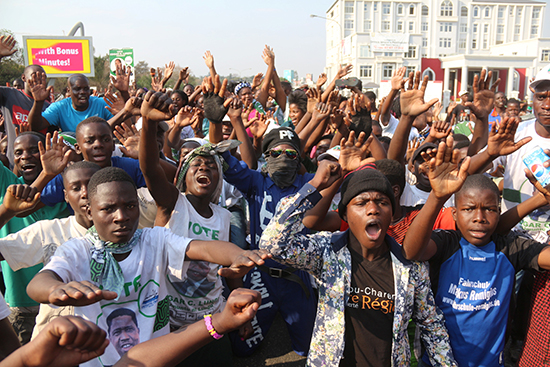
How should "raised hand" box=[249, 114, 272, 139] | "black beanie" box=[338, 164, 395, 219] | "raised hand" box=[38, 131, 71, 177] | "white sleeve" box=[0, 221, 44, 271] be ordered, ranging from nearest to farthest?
1. "black beanie" box=[338, 164, 395, 219]
2. "white sleeve" box=[0, 221, 44, 271]
3. "raised hand" box=[38, 131, 71, 177]
4. "raised hand" box=[249, 114, 272, 139]

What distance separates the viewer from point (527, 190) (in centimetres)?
331

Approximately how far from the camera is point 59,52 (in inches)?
823

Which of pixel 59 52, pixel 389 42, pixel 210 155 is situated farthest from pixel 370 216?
pixel 389 42

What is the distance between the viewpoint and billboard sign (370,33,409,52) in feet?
220

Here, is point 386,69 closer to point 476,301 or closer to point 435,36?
point 435,36

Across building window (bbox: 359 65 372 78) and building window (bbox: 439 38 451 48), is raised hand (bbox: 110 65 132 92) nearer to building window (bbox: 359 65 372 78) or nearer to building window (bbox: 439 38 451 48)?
building window (bbox: 359 65 372 78)

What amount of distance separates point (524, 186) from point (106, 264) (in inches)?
131

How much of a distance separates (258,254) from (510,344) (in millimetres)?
2864

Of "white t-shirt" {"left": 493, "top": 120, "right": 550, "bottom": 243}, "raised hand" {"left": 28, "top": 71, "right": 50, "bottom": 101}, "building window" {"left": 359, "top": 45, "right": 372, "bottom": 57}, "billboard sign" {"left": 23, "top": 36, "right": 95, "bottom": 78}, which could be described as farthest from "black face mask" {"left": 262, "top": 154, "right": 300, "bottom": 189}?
"building window" {"left": 359, "top": 45, "right": 372, "bottom": 57}

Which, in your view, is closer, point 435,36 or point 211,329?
point 211,329

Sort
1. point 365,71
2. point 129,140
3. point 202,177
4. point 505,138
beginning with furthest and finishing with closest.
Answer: point 365,71 < point 129,140 < point 202,177 < point 505,138

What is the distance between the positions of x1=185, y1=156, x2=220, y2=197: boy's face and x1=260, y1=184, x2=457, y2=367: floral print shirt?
1.07 meters

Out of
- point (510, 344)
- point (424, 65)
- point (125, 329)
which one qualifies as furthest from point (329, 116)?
point (424, 65)

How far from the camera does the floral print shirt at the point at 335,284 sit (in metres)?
2.09
